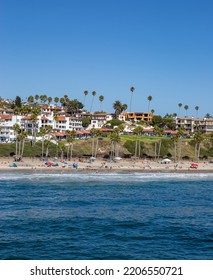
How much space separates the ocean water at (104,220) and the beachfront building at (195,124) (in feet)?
378

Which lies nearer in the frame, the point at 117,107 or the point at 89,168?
the point at 89,168

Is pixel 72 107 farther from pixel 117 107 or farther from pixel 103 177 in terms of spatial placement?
pixel 103 177

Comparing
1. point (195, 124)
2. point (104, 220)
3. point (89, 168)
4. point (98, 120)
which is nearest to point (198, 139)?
point (89, 168)

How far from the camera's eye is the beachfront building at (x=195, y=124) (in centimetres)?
18688

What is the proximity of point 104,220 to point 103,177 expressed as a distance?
43004 mm

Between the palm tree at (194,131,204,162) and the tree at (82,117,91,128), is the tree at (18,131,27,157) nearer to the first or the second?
the palm tree at (194,131,204,162)

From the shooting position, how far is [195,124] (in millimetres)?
192250

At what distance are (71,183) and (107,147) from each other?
2212 inches

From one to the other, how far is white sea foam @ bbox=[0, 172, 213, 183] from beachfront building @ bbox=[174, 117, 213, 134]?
92.4 metres

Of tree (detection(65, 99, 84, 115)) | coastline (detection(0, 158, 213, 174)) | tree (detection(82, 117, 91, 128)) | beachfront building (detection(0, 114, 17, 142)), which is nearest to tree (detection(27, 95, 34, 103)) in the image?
tree (detection(65, 99, 84, 115))

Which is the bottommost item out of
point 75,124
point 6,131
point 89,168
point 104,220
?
point 104,220

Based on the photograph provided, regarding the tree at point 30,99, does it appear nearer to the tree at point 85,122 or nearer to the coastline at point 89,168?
the tree at point 85,122

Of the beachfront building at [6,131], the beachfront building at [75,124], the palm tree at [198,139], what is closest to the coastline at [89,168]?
the palm tree at [198,139]

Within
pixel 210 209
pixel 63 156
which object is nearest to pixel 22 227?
pixel 210 209
